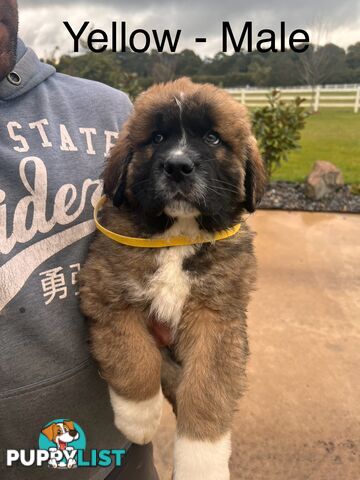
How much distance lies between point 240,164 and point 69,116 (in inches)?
25.8

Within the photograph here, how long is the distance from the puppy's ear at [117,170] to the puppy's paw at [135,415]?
0.70 m

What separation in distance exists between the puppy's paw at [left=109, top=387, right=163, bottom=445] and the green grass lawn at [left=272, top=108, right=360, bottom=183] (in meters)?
8.19

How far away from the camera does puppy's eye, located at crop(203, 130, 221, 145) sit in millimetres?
1827

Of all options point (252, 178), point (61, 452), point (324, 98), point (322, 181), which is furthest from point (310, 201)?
point (324, 98)

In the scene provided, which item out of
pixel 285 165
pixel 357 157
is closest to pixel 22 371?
pixel 285 165

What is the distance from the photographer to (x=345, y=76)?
2409 centimetres

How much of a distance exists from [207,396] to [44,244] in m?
0.74

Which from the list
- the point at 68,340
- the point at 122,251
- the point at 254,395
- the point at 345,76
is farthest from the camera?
the point at 345,76

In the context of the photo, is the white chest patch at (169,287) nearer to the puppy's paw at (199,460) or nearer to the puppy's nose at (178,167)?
the puppy's nose at (178,167)

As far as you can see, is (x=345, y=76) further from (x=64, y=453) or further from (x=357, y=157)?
(x=64, y=453)

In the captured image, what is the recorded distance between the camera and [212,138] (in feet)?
6.07

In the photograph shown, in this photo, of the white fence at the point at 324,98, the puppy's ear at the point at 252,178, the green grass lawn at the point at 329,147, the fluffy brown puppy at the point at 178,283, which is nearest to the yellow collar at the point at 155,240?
the fluffy brown puppy at the point at 178,283

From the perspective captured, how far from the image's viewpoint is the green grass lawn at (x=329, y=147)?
400 inches

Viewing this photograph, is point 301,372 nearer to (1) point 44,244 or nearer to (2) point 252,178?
(2) point 252,178
